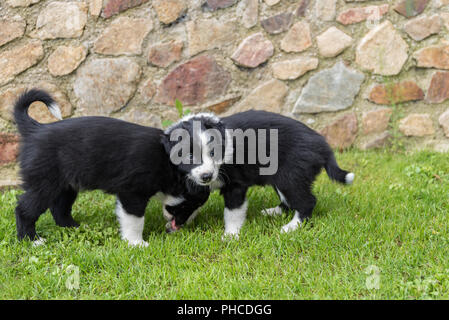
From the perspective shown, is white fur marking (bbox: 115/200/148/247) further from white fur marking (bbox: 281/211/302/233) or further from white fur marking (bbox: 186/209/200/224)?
white fur marking (bbox: 281/211/302/233)

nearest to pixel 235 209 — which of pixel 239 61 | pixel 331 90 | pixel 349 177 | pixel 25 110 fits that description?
pixel 349 177

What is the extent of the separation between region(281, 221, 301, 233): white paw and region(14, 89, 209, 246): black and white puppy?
774 mm

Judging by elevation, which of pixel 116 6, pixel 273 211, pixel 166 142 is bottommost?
pixel 273 211

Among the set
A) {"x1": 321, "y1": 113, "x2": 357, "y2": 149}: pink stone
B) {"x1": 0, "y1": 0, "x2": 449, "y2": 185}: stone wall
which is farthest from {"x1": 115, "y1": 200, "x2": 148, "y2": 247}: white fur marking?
{"x1": 321, "y1": 113, "x2": 357, "y2": 149}: pink stone

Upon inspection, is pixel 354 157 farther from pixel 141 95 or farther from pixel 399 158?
pixel 141 95

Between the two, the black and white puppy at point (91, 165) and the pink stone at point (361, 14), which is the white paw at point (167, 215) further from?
the pink stone at point (361, 14)

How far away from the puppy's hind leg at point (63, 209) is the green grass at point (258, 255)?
0.30ft

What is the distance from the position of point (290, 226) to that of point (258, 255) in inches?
19.2

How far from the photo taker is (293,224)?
3277 millimetres

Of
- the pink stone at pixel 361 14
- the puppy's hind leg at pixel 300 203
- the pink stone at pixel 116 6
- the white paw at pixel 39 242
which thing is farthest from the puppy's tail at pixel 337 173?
the pink stone at pixel 116 6

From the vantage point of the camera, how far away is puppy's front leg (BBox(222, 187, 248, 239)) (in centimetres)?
326

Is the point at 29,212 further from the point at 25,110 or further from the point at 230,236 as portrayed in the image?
the point at 230,236
